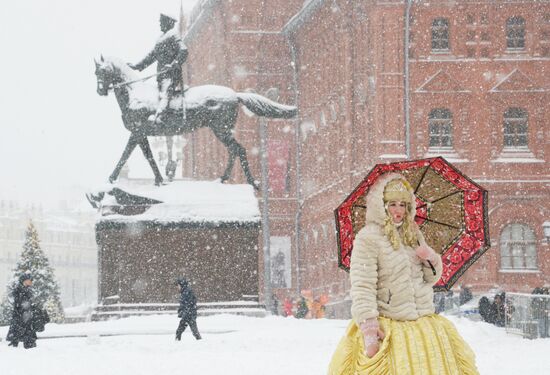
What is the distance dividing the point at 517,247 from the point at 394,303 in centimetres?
3132

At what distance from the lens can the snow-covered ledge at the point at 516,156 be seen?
36.9m

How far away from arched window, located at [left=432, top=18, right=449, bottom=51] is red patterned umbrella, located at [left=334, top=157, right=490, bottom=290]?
31429mm

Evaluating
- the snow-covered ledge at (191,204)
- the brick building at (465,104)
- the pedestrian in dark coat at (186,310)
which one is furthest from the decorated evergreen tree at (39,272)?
the pedestrian in dark coat at (186,310)

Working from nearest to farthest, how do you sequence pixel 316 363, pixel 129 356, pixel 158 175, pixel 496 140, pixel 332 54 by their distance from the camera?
1. pixel 316 363
2. pixel 129 356
3. pixel 158 175
4. pixel 496 140
5. pixel 332 54

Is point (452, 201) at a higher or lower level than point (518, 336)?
higher

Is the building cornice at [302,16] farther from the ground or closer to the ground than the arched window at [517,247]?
farther from the ground

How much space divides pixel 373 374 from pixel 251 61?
44.4m

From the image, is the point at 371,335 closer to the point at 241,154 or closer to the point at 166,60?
the point at 166,60

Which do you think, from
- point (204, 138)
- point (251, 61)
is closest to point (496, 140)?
point (251, 61)

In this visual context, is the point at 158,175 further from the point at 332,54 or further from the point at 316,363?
the point at 332,54

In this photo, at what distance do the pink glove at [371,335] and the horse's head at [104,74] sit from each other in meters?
17.6

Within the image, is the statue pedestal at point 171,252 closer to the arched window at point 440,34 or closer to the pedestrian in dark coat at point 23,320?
Answer: the pedestrian in dark coat at point 23,320

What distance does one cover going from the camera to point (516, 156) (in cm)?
3709

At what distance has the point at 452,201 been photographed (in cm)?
718
